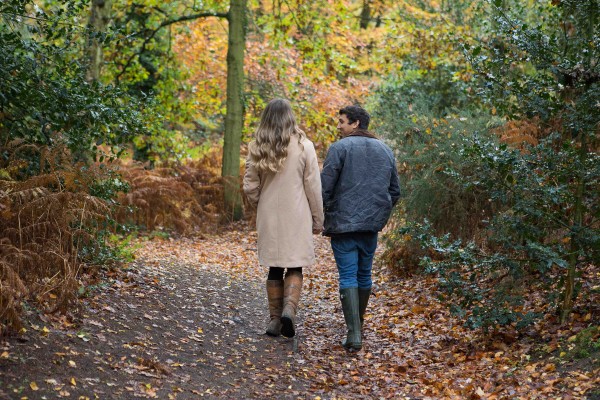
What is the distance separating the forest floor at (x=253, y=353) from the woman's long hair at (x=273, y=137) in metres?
1.71

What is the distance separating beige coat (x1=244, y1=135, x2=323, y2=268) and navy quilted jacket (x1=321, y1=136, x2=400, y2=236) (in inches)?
5.9

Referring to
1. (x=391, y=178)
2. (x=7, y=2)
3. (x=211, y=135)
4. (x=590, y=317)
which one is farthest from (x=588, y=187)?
(x=211, y=135)

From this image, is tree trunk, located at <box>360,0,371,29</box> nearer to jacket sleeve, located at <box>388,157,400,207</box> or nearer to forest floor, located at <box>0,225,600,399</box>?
forest floor, located at <box>0,225,600,399</box>

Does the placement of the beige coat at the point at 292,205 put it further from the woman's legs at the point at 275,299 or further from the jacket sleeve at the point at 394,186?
the jacket sleeve at the point at 394,186

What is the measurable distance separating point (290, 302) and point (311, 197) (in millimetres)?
1028

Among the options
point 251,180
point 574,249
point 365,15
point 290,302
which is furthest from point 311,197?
point 365,15

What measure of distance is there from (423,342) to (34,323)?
12.0 ft

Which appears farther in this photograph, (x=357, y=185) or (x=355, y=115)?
(x=355, y=115)

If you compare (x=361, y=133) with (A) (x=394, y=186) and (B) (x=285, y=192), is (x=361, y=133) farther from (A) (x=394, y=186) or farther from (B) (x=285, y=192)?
(B) (x=285, y=192)

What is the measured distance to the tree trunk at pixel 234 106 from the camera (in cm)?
1477

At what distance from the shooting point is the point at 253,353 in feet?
20.1

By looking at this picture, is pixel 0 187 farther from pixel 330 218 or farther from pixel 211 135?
pixel 211 135

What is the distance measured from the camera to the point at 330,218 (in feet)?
21.6

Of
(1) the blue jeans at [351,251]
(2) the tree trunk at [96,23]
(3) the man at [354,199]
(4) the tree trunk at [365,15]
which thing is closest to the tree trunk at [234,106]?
(4) the tree trunk at [365,15]
